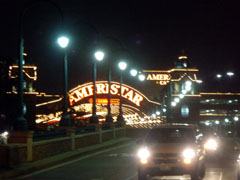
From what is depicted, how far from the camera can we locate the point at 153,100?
9244 cm

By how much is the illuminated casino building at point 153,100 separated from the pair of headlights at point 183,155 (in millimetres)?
44041

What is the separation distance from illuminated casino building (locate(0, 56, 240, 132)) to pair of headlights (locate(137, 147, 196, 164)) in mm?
44041

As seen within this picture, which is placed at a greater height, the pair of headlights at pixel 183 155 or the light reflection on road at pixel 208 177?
the pair of headlights at pixel 183 155

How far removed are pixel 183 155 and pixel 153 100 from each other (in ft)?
255

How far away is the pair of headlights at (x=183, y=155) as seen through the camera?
1469 centimetres

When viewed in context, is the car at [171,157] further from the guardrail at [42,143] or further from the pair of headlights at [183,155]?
the guardrail at [42,143]

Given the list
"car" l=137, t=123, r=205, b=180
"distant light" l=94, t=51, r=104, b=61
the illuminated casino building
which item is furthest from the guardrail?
the illuminated casino building

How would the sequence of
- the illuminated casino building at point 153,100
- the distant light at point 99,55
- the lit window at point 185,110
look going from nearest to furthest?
the distant light at point 99,55 → the illuminated casino building at point 153,100 → the lit window at point 185,110

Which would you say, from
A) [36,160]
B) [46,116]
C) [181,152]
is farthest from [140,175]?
[46,116]

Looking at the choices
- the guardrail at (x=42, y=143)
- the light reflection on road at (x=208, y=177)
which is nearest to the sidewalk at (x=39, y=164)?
the guardrail at (x=42, y=143)

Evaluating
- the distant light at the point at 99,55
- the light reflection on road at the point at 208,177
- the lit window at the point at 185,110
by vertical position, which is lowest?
the light reflection on road at the point at 208,177

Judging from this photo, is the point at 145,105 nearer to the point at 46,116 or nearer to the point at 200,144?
the point at 46,116

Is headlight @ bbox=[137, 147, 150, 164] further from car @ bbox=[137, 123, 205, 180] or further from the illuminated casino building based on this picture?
the illuminated casino building

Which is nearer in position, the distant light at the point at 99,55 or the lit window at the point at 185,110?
the distant light at the point at 99,55
